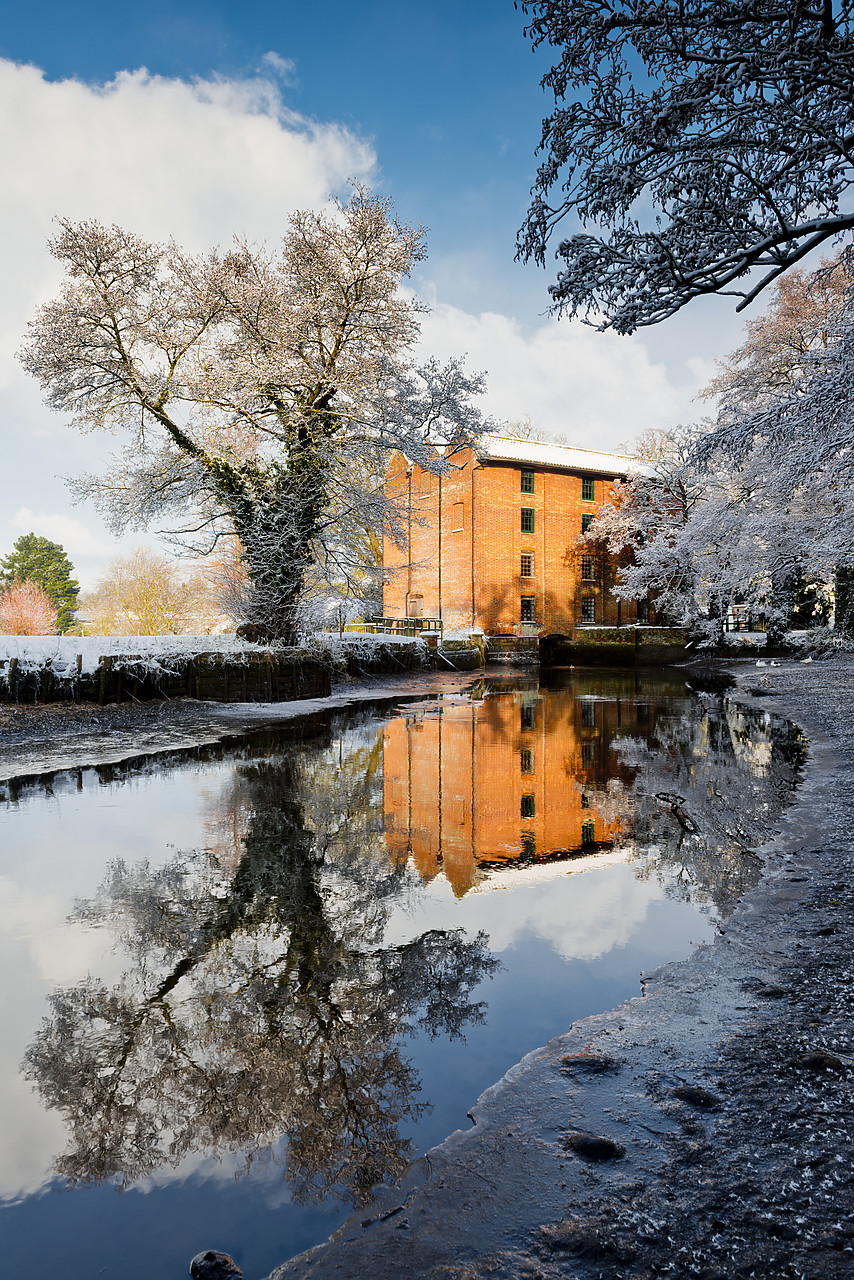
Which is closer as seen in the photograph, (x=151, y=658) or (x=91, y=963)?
(x=91, y=963)

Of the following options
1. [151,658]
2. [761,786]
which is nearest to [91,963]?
[761,786]


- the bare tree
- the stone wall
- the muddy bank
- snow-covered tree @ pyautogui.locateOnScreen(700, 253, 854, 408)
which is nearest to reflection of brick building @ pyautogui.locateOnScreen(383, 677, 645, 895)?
the muddy bank

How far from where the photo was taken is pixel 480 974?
342 cm

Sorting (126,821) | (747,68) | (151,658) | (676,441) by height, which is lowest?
(126,821)

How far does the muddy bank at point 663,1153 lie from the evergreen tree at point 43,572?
70116mm

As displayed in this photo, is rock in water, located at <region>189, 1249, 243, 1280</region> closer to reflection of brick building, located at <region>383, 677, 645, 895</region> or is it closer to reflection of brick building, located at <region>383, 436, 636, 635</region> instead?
reflection of brick building, located at <region>383, 677, 645, 895</region>

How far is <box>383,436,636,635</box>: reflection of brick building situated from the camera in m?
39.4

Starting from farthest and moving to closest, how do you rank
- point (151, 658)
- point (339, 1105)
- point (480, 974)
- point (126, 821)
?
point (151, 658)
point (126, 821)
point (480, 974)
point (339, 1105)

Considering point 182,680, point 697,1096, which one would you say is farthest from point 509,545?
point 697,1096

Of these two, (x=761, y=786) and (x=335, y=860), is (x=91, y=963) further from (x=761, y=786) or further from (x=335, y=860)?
(x=761, y=786)

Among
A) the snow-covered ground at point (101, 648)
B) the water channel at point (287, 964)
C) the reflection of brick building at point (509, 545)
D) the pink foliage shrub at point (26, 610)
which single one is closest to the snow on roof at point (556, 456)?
the reflection of brick building at point (509, 545)

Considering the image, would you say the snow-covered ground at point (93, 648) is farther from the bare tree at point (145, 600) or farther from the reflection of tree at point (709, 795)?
the bare tree at point (145, 600)

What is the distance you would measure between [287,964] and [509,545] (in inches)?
1503

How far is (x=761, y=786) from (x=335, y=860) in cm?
479
